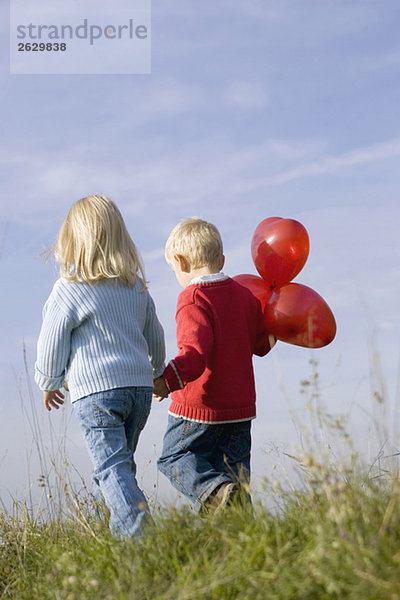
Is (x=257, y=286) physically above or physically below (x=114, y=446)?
above

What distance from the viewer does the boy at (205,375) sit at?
3859 mm

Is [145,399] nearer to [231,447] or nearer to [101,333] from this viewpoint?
[101,333]

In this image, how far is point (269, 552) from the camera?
2.28m

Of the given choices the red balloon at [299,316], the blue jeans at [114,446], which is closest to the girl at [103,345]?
the blue jeans at [114,446]

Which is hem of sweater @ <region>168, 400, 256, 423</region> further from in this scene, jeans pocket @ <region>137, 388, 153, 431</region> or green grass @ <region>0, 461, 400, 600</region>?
green grass @ <region>0, 461, 400, 600</region>

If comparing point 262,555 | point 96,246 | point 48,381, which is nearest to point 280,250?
point 96,246

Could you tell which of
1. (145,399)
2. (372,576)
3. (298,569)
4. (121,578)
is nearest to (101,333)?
(145,399)

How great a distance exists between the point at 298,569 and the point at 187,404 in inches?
74.7

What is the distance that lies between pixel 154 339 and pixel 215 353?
374 millimetres

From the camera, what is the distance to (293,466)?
3.12m

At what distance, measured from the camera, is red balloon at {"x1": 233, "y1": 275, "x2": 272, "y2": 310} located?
4469mm

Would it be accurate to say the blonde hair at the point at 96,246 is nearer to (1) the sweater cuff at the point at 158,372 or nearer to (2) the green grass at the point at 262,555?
(1) the sweater cuff at the point at 158,372

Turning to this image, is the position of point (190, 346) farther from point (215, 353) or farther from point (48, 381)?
point (48, 381)

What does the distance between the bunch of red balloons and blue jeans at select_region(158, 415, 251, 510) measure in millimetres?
666
